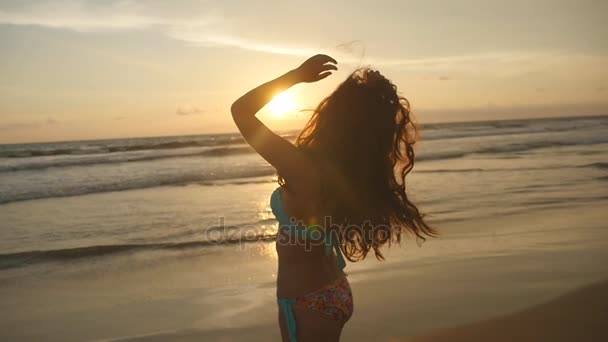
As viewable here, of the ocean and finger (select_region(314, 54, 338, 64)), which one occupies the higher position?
finger (select_region(314, 54, 338, 64))

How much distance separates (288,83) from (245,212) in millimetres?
10093

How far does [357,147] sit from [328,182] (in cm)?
18

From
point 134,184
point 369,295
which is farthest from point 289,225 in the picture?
point 134,184

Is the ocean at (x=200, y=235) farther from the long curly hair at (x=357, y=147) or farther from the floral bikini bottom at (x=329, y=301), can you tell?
the long curly hair at (x=357, y=147)

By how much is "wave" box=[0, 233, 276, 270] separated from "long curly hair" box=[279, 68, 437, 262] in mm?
6940

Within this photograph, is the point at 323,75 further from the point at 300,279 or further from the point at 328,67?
the point at 300,279

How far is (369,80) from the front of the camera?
7.35 ft

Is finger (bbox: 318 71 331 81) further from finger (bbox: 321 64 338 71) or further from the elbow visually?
the elbow

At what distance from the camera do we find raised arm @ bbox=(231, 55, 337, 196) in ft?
6.36

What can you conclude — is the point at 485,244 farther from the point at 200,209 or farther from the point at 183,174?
the point at 183,174

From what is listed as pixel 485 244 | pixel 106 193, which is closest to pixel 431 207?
pixel 485 244

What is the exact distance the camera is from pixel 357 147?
2.15 m

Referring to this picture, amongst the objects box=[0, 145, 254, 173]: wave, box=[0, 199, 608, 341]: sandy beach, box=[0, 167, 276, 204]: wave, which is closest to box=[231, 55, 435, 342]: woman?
box=[0, 199, 608, 341]: sandy beach

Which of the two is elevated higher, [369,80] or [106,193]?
[369,80]
